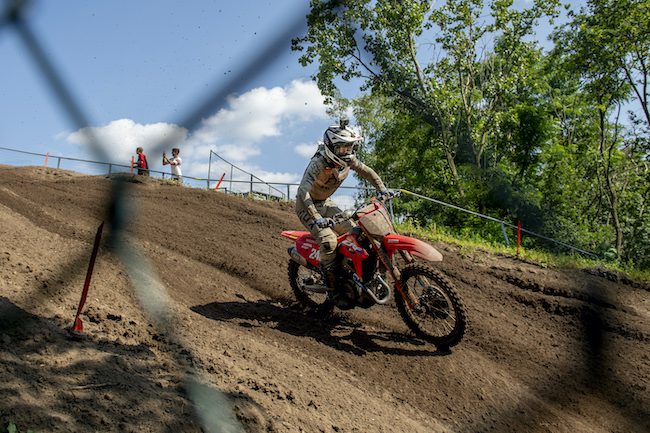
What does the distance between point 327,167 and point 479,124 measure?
17729 mm

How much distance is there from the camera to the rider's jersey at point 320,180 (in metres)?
6.45

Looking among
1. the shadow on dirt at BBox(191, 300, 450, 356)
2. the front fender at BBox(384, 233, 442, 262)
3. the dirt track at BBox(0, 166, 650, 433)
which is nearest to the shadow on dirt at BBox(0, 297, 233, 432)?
the dirt track at BBox(0, 166, 650, 433)

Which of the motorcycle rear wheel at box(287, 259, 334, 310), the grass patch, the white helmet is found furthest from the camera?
the grass patch

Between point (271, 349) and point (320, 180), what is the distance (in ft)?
7.23

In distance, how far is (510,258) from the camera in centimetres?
1157

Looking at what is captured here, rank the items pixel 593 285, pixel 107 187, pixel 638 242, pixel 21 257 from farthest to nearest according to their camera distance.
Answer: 1. pixel 638 242
2. pixel 593 285
3. pixel 21 257
4. pixel 107 187

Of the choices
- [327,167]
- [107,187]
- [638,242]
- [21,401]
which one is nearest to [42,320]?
[21,401]

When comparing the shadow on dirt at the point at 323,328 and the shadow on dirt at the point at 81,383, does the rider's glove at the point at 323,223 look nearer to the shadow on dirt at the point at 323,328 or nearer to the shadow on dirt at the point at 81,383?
the shadow on dirt at the point at 323,328

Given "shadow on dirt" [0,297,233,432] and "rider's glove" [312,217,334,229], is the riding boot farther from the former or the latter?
"shadow on dirt" [0,297,233,432]

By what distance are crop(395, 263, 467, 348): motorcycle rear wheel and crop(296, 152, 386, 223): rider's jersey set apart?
50.5 inches

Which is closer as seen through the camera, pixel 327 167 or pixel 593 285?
pixel 327 167

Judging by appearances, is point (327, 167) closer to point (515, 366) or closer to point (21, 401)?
point (515, 366)

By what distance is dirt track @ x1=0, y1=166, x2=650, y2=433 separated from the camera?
3.13 meters

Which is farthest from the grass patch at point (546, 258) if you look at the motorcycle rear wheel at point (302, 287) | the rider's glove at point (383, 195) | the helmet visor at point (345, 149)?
the helmet visor at point (345, 149)
